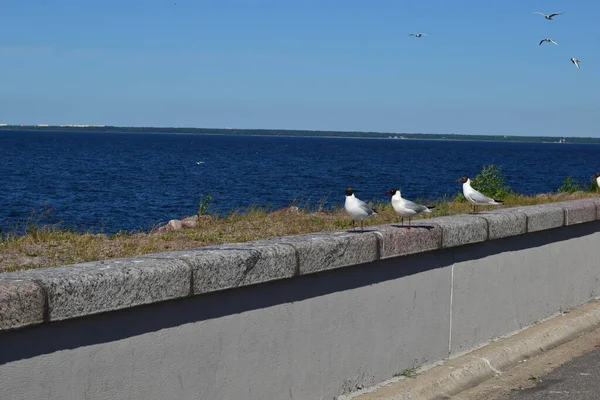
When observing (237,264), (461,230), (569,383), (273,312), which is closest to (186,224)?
(461,230)

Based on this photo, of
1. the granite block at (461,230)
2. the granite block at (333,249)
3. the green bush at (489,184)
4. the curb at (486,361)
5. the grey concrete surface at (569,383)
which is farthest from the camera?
the green bush at (489,184)

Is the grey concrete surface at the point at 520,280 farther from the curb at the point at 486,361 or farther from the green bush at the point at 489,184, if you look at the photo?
the green bush at the point at 489,184

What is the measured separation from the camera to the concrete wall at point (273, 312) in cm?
445

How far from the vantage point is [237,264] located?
539 cm

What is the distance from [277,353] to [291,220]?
6.20 metres

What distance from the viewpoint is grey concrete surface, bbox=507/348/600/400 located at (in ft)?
22.7

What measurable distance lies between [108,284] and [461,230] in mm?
3851

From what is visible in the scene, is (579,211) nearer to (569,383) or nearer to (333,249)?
(569,383)

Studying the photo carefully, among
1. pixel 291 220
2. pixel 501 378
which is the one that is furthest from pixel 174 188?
pixel 501 378

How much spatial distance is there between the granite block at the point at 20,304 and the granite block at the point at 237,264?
1057 mm

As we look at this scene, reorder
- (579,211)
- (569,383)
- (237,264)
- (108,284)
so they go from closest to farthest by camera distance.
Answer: (108,284)
(237,264)
(569,383)
(579,211)

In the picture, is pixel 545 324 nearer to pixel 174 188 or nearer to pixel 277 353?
pixel 277 353

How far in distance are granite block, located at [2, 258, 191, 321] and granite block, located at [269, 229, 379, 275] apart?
1086 millimetres

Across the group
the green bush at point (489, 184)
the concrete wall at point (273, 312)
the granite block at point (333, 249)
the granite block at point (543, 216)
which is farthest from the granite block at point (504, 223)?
the green bush at point (489, 184)
